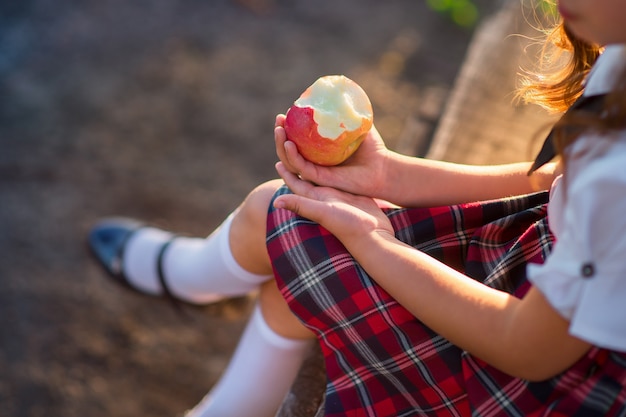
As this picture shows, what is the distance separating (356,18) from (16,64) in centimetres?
154

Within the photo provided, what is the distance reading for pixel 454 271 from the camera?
919mm

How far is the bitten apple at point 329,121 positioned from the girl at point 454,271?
29mm

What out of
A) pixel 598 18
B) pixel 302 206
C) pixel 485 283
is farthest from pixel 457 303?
pixel 598 18

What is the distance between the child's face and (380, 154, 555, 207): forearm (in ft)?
1.28

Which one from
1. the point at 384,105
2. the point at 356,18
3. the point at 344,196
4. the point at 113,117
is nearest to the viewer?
the point at 344,196

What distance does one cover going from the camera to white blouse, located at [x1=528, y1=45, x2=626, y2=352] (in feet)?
2.35

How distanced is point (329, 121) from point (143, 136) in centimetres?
140

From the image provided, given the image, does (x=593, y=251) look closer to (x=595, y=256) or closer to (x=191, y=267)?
(x=595, y=256)

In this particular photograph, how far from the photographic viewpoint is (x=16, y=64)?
248 centimetres

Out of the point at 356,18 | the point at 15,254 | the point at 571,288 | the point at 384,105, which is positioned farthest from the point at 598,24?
the point at 356,18

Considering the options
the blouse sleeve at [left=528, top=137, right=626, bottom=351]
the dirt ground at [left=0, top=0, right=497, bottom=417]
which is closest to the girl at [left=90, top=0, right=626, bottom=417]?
the blouse sleeve at [left=528, top=137, right=626, bottom=351]

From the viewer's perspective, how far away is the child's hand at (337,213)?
97 centimetres

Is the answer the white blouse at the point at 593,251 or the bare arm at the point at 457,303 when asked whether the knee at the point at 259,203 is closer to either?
the bare arm at the point at 457,303

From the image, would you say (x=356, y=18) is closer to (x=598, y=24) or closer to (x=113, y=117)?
(x=113, y=117)
